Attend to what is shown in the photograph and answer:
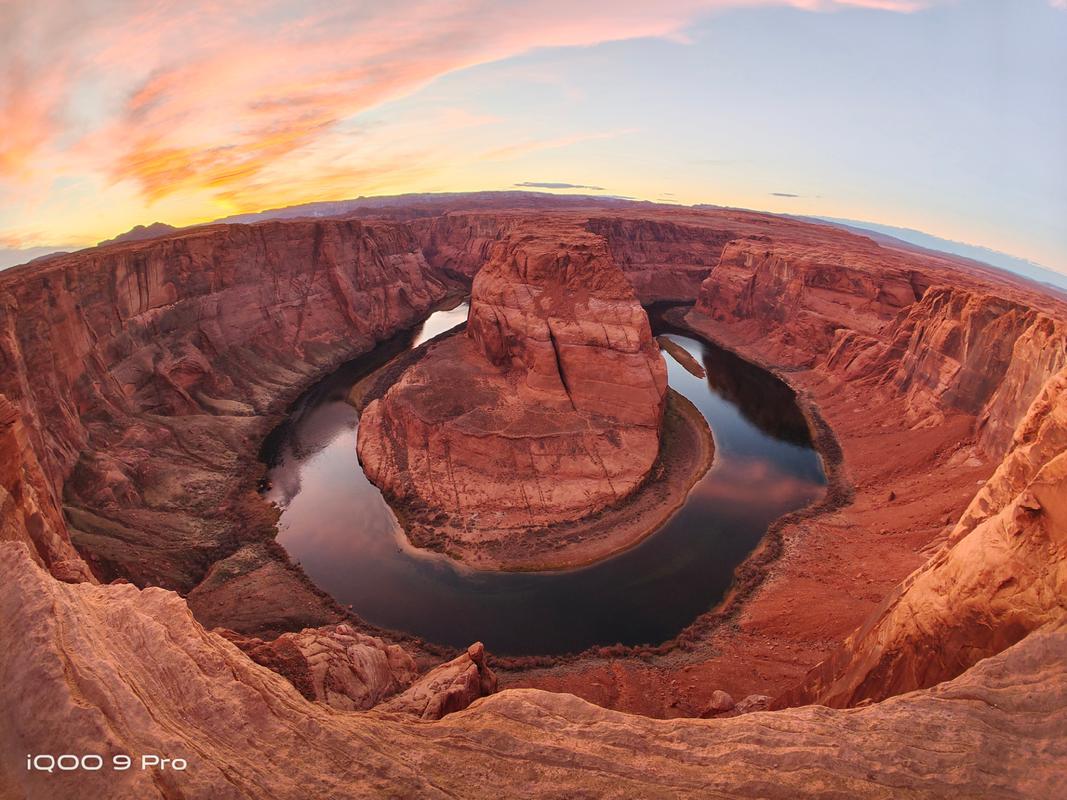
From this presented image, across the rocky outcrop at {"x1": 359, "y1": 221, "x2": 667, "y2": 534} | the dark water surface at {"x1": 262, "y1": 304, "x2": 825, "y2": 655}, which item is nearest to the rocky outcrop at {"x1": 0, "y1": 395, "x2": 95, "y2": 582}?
the dark water surface at {"x1": 262, "y1": 304, "x2": 825, "y2": 655}

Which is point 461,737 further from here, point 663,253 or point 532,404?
point 663,253

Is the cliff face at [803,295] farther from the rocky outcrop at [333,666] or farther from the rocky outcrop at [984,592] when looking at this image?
the rocky outcrop at [333,666]

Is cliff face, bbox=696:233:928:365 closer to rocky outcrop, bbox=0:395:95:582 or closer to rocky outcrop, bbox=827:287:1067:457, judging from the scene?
rocky outcrop, bbox=827:287:1067:457

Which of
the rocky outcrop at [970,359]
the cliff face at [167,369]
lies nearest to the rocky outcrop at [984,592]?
the rocky outcrop at [970,359]

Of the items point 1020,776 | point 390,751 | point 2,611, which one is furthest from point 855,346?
point 2,611

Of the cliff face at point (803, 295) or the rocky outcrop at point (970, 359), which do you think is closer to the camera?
the rocky outcrop at point (970, 359)

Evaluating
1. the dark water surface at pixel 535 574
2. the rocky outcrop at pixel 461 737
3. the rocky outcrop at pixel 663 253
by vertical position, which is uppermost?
the rocky outcrop at pixel 663 253

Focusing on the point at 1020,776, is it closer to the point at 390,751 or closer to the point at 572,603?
the point at 390,751
